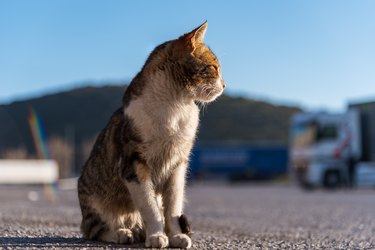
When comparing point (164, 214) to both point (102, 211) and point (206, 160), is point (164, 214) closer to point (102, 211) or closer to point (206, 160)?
point (102, 211)

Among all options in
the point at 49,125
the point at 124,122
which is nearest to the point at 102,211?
the point at 124,122

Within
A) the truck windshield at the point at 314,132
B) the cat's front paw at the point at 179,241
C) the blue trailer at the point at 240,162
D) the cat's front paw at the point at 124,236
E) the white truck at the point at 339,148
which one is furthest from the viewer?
the blue trailer at the point at 240,162

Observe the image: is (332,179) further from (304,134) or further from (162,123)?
(162,123)

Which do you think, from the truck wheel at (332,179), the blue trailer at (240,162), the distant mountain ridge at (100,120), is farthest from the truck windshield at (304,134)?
the distant mountain ridge at (100,120)

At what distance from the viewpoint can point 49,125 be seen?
72438 millimetres

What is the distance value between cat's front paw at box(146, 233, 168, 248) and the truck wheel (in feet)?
71.0

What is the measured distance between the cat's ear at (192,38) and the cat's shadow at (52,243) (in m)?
1.45

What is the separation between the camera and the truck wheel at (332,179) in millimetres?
24750

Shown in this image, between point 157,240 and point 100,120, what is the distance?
237ft

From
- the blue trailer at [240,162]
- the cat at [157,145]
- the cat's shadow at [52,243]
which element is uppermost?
the cat at [157,145]

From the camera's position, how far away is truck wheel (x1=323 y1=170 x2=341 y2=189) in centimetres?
2475

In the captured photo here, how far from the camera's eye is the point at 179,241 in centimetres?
406

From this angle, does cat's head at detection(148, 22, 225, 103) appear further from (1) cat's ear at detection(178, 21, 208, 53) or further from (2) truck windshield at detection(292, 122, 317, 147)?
(2) truck windshield at detection(292, 122, 317, 147)

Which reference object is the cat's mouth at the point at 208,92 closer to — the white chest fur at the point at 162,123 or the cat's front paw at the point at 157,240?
the white chest fur at the point at 162,123
